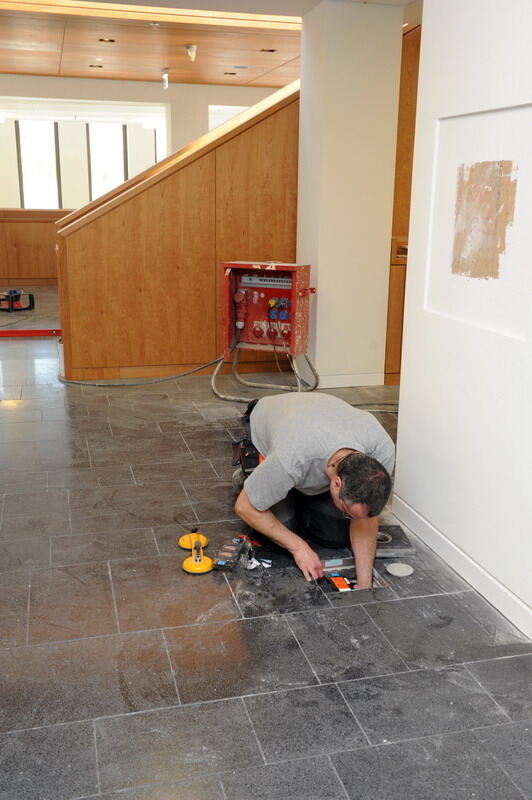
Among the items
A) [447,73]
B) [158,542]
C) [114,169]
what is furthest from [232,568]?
[114,169]

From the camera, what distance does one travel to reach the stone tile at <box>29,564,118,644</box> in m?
2.58

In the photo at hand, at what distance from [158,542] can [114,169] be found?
1434 centimetres

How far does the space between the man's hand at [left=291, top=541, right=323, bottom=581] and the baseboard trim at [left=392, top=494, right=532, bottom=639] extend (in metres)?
0.59

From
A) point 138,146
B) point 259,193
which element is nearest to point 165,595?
point 259,193

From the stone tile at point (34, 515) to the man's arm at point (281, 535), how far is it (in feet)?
3.17

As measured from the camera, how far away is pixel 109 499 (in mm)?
3695

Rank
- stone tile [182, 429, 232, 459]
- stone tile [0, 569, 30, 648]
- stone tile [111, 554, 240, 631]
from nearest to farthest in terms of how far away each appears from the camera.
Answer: stone tile [0, 569, 30, 648] → stone tile [111, 554, 240, 631] → stone tile [182, 429, 232, 459]

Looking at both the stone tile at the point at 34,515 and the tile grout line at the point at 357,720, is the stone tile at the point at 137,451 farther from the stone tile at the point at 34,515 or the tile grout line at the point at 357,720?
the tile grout line at the point at 357,720

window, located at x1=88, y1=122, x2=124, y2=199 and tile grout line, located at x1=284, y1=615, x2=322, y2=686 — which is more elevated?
window, located at x1=88, y1=122, x2=124, y2=199

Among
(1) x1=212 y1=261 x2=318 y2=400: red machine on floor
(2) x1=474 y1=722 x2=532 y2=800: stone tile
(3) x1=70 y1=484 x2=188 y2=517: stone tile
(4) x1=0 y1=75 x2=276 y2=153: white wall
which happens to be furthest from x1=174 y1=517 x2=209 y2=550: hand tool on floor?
(4) x1=0 y1=75 x2=276 y2=153: white wall

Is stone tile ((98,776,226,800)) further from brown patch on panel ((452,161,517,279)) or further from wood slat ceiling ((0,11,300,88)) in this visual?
wood slat ceiling ((0,11,300,88))

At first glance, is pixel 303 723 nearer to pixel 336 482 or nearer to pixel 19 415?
pixel 336 482

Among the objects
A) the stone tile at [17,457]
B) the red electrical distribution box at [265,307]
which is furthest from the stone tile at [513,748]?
the red electrical distribution box at [265,307]

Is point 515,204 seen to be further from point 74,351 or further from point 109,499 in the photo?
point 74,351
